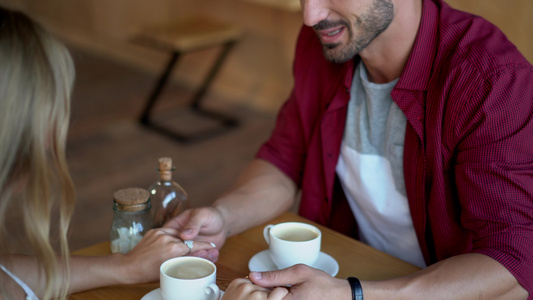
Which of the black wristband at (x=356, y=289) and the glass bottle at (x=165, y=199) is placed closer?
the black wristband at (x=356, y=289)

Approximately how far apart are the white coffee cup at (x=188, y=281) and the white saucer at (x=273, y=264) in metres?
0.14

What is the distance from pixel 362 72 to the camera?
4.81 ft

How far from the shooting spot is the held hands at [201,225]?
46.9 inches

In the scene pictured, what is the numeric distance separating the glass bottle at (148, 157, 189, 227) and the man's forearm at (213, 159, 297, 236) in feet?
0.30

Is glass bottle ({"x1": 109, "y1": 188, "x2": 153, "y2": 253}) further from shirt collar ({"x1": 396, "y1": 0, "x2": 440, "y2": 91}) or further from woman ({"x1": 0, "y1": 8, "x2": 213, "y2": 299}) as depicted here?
shirt collar ({"x1": 396, "y1": 0, "x2": 440, "y2": 91})

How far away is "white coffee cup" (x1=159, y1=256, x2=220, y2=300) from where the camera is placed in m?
0.98

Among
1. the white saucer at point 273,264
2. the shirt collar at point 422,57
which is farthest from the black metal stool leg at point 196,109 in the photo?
the white saucer at point 273,264

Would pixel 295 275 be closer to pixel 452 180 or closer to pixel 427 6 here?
pixel 452 180

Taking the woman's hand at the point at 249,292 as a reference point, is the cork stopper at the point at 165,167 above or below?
above

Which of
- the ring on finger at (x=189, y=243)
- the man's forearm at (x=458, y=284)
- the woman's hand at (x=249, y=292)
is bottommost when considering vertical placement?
the man's forearm at (x=458, y=284)

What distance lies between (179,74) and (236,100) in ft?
1.98

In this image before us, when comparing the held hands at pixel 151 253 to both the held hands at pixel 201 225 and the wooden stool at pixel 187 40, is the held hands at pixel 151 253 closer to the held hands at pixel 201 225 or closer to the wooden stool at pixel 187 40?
the held hands at pixel 201 225

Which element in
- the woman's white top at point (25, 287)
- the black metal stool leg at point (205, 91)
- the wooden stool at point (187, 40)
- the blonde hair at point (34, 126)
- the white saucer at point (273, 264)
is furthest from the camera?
the black metal stool leg at point (205, 91)

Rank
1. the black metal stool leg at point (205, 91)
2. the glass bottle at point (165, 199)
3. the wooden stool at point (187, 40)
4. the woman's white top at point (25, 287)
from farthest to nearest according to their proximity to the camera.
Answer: the black metal stool leg at point (205, 91), the wooden stool at point (187, 40), the glass bottle at point (165, 199), the woman's white top at point (25, 287)
